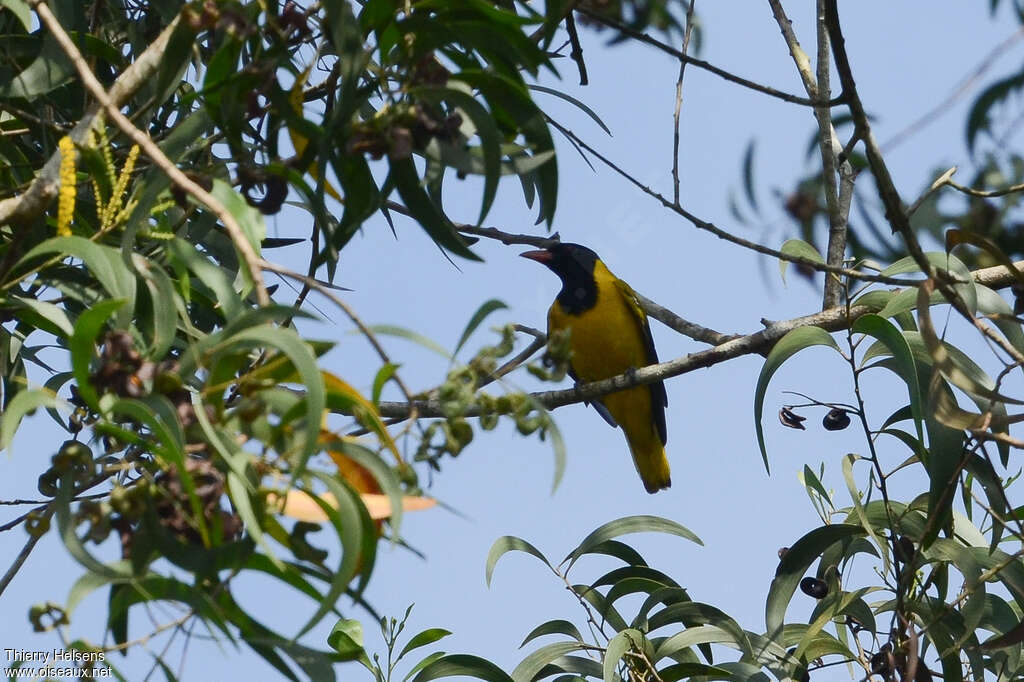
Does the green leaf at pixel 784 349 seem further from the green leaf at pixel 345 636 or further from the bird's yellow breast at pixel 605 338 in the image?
the bird's yellow breast at pixel 605 338

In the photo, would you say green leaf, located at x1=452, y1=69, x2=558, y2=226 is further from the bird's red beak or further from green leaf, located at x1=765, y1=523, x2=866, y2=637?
the bird's red beak

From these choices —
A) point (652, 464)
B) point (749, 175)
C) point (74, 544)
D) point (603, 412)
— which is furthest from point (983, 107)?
point (652, 464)

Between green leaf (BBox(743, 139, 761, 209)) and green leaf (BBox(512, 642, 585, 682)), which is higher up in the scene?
green leaf (BBox(743, 139, 761, 209))

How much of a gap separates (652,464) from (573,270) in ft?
3.34

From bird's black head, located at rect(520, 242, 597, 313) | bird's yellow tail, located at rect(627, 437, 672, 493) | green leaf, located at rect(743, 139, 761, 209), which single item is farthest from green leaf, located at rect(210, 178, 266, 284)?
bird's yellow tail, located at rect(627, 437, 672, 493)

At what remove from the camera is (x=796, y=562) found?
2.78 m

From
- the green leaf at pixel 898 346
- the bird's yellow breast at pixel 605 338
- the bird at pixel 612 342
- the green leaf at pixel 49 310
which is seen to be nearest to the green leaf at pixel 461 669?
the green leaf at pixel 898 346

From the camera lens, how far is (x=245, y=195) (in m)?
2.03

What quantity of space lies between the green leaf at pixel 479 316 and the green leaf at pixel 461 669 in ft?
4.82

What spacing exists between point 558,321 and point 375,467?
404 centimetres

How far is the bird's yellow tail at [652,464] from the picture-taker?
19.1 ft

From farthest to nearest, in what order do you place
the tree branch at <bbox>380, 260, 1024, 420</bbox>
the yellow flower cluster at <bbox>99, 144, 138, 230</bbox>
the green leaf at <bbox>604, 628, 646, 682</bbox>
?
the tree branch at <bbox>380, 260, 1024, 420</bbox> → the green leaf at <bbox>604, 628, 646, 682</bbox> → the yellow flower cluster at <bbox>99, 144, 138, 230</bbox>

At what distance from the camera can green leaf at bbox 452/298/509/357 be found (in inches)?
58.8

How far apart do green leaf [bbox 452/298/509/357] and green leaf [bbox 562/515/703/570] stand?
4.89 feet
